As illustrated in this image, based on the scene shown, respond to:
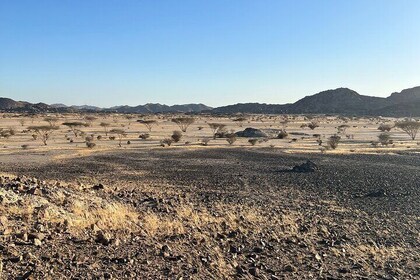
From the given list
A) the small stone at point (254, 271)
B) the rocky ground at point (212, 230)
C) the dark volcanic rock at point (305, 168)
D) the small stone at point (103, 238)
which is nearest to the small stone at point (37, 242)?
the rocky ground at point (212, 230)

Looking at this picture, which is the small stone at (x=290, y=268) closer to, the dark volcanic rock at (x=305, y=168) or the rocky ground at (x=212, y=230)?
the rocky ground at (x=212, y=230)

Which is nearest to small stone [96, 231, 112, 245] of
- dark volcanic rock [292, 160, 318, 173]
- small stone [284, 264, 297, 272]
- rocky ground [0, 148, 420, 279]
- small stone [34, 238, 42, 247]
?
rocky ground [0, 148, 420, 279]

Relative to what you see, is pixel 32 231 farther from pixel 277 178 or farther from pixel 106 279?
pixel 277 178

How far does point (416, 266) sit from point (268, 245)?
4111 mm

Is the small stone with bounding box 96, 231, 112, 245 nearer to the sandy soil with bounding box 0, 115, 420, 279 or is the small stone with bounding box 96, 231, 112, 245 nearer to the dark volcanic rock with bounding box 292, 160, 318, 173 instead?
the sandy soil with bounding box 0, 115, 420, 279

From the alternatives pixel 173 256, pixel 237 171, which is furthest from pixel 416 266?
pixel 237 171

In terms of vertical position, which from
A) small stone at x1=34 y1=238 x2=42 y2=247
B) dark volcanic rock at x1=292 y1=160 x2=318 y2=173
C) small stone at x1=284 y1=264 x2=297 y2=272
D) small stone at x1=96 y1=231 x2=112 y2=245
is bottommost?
dark volcanic rock at x1=292 y1=160 x2=318 y2=173

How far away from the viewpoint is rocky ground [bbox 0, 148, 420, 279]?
1012cm

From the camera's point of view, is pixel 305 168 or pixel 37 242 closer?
pixel 37 242

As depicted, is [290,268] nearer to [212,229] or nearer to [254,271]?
[254,271]

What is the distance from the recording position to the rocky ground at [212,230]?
10125 millimetres

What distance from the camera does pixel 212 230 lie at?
46.8 ft

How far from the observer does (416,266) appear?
1248 cm

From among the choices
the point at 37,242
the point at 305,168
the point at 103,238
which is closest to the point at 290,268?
the point at 103,238
